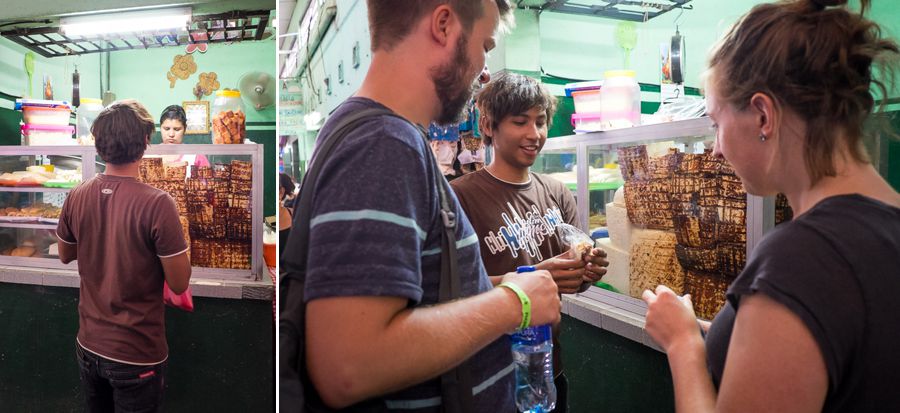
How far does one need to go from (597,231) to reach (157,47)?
1.98 meters

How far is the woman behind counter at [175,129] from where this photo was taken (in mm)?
2231

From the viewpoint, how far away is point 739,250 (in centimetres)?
173

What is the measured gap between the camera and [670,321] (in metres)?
1.03

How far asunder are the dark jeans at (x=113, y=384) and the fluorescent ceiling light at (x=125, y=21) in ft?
3.86

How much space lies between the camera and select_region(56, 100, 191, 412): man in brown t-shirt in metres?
→ 1.82

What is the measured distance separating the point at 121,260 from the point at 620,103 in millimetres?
2015

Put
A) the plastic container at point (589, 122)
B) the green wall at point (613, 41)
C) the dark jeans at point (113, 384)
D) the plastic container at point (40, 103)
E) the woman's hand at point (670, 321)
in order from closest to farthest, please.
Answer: the woman's hand at point (670, 321) → the dark jeans at point (113, 384) → the plastic container at point (40, 103) → the plastic container at point (589, 122) → the green wall at point (613, 41)

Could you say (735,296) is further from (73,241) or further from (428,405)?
(73,241)

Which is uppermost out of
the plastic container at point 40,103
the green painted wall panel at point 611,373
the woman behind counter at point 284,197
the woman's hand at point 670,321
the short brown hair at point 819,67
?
the plastic container at point 40,103

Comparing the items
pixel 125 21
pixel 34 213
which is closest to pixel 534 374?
pixel 125 21

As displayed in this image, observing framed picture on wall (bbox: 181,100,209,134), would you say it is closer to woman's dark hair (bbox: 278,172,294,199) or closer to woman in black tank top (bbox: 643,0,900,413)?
woman's dark hair (bbox: 278,172,294,199)

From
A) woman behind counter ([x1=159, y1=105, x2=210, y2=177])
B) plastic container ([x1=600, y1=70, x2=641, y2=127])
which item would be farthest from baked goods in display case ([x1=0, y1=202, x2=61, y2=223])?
plastic container ([x1=600, y1=70, x2=641, y2=127])

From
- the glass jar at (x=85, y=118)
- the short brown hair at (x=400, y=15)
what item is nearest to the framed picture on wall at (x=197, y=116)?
the glass jar at (x=85, y=118)

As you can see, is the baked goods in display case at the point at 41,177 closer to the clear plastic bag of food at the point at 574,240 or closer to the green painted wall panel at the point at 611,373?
the clear plastic bag of food at the point at 574,240
